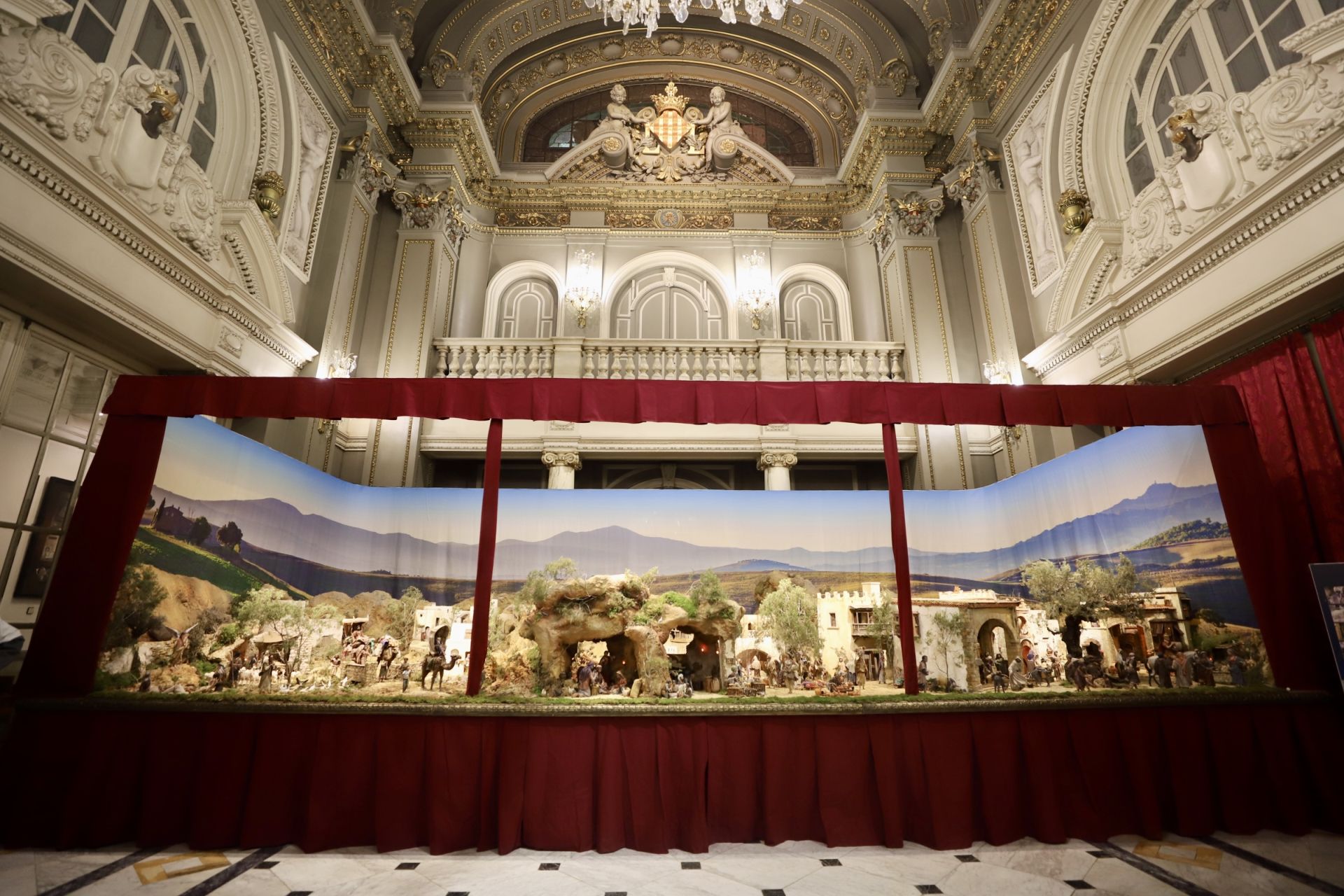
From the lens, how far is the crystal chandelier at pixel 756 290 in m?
10.6

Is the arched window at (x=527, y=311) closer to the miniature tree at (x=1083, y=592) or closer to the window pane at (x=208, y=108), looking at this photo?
the window pane at (x=208, y=108)

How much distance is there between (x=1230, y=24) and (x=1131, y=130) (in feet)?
3.86

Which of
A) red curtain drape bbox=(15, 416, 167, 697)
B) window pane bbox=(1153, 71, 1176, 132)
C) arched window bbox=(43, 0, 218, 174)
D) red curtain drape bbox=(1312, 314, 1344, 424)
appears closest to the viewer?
red curtain drape bbox=(15, 416, 167, 697)

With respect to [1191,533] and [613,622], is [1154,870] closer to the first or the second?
[1191,533]

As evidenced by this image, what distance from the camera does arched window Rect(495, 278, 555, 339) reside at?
10.9 meters

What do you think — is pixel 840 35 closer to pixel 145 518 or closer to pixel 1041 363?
pixel 1041 363

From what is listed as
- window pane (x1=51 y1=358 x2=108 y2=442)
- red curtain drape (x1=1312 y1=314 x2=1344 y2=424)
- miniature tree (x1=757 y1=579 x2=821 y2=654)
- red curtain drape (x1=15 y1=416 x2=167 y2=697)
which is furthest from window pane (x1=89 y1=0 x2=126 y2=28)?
red curtain drape (x1=1312 y1=314 x2=1344 y2=424)

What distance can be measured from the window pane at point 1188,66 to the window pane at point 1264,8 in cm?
54

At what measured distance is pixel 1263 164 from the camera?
502cm

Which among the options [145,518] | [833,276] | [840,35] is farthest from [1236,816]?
[840,35]

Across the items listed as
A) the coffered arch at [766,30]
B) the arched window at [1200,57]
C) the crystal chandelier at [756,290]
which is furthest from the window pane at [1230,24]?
the crystal chandelier at [756,290]

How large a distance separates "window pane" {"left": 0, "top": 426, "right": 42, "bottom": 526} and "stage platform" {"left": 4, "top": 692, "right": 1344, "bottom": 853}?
178 cm

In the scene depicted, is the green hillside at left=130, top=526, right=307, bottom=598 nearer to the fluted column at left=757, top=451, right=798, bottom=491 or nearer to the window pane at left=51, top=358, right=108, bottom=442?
the window pane at left=51, top=358, right=108, bottom=442

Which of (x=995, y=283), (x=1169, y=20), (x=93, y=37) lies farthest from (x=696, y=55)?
(x=93, y=37)
